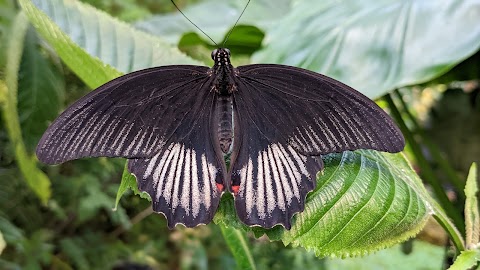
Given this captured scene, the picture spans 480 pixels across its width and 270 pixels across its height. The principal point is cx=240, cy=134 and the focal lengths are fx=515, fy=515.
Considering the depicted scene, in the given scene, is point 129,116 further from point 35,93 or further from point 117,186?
point 117,186

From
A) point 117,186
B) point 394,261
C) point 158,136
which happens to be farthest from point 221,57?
point 394,261

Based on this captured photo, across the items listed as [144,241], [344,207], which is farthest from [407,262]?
[344,207]

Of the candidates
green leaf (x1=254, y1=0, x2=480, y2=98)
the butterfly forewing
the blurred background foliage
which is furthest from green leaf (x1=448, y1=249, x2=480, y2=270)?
the blurred background foliage

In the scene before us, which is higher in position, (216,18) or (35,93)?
(216,18)

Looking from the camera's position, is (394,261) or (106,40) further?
(394,261)

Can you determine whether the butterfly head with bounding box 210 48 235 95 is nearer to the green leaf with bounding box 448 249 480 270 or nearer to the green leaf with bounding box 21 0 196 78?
the green leaf with bounding box 21 0 196 78

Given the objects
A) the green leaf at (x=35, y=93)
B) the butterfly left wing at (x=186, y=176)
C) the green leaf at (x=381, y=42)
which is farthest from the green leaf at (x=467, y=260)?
the green leaf at (x=35, y=93)

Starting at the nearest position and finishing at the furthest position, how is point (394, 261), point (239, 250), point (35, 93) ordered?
1. point (239, 250)
2. point (35, 93)
3. point (394, 261)

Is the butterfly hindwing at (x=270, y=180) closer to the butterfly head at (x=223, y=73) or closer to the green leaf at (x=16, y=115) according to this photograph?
the butterfly head at (x=223, y=73)
